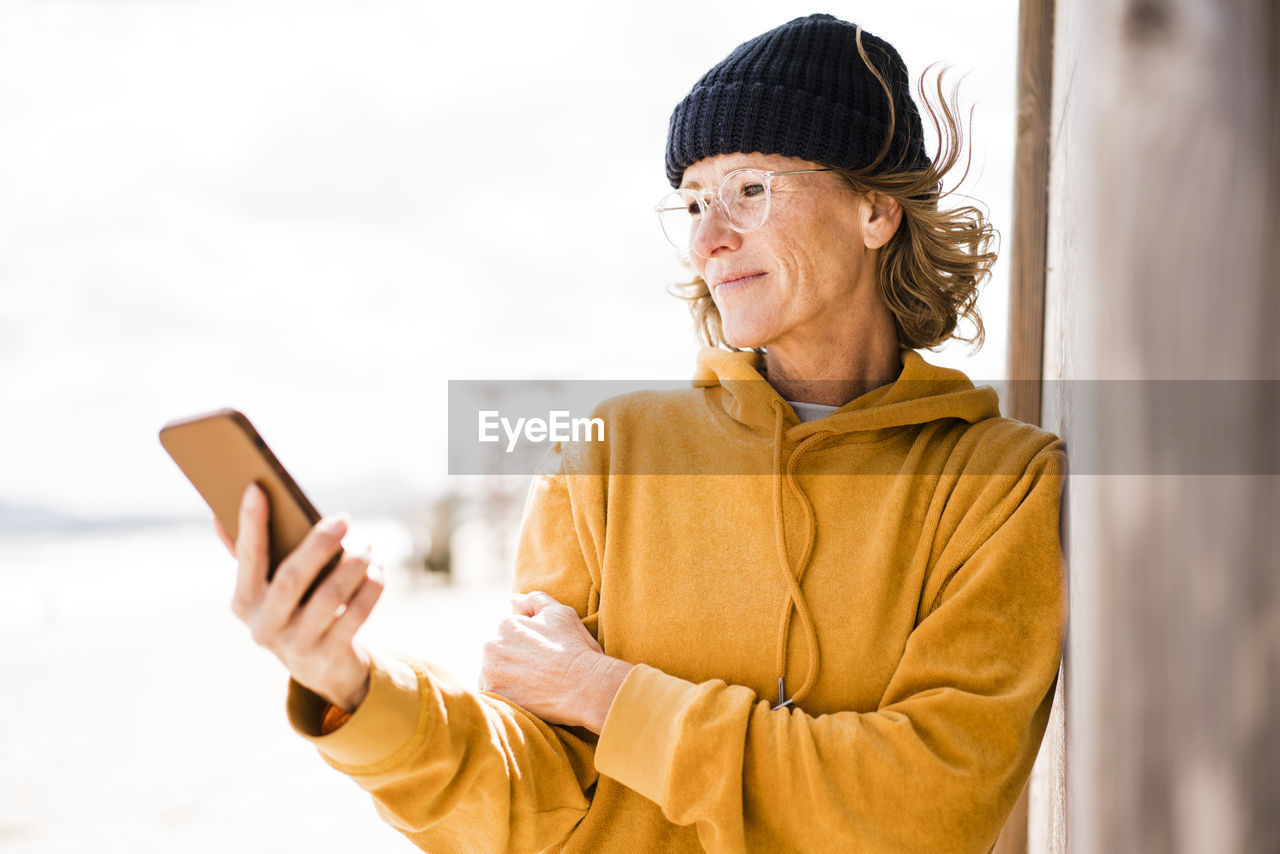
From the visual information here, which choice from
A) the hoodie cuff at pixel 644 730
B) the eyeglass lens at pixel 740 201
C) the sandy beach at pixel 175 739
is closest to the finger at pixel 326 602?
the hoodie cuff at pixel 644 730

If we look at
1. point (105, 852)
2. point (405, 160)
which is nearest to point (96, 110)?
point (405, 160)

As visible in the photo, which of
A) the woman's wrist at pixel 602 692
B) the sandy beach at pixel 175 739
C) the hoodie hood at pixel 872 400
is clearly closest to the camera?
the woman's wrist at pixel 602 692

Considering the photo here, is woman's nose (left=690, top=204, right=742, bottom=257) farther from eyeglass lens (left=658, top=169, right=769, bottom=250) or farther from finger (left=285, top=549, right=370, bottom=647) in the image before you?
finger (left=285, top=549, right=370, bottom=647)

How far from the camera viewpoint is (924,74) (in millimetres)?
1651

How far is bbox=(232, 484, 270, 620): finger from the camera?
3.20 feet

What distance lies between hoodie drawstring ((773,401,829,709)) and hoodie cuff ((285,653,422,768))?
0.50m

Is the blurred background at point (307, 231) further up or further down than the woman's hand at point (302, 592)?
further up

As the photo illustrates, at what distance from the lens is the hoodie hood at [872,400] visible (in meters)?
1.48

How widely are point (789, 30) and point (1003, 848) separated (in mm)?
1807

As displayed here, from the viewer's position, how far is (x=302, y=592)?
971 millimetres

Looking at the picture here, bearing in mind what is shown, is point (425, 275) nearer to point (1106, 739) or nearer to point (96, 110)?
point (96, 110)

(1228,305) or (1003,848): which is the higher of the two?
(1228,305)

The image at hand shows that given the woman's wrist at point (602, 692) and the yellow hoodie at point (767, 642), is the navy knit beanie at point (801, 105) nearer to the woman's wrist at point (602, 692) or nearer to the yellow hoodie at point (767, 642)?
the yellow hoodie at point (767, 642)

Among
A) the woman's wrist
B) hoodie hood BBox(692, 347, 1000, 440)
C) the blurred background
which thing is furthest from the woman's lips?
the blurred background
